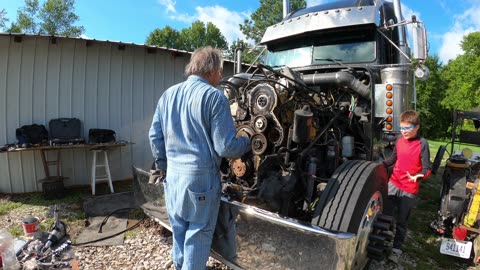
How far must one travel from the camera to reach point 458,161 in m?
A: 4.47

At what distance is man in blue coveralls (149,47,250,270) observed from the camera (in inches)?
85.7

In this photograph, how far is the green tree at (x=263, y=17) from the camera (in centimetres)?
3600

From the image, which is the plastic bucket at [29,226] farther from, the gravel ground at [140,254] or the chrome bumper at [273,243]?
the chrome bumper at [273,243]

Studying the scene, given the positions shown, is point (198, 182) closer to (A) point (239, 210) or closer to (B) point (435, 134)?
(A) point (239, 210)

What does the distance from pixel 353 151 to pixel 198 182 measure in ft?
7.50

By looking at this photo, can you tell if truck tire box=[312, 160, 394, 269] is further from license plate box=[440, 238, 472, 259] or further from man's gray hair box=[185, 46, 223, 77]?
man's gray hair box=[185, 46, 223, 77]

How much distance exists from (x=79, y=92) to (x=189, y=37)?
46.5 m

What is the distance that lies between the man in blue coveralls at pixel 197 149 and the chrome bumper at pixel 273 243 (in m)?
0.20

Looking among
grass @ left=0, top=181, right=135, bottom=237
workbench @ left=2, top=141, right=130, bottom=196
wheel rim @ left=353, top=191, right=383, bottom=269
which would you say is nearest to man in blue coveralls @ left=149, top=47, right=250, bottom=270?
wheel rim @ left=353, top=191, right=383, bottom=269

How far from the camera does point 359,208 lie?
2527 mm

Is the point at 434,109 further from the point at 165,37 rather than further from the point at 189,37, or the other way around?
the point at 165,37

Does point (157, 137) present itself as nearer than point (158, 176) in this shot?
Yes

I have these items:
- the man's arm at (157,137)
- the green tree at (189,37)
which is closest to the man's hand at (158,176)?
the man's arm at (157,137)

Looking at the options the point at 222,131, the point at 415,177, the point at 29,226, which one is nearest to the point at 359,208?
the point at 222,131
